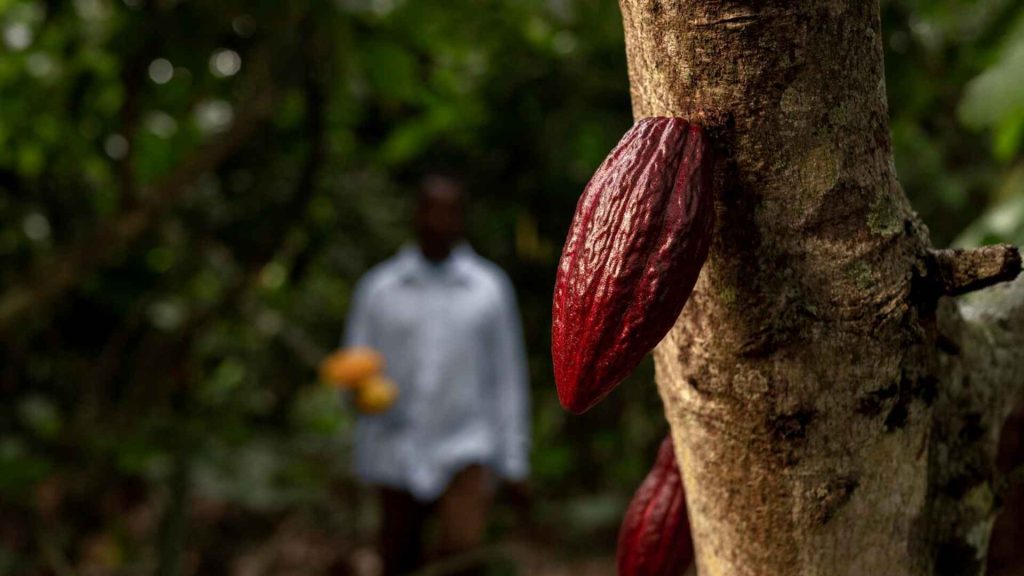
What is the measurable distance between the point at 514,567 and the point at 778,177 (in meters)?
2.95

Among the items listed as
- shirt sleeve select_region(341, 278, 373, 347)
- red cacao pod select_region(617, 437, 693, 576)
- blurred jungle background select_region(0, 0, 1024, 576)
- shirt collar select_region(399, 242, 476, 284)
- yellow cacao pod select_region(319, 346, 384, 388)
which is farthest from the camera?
shirt sleeve select_region(341, 278, 373, 347)

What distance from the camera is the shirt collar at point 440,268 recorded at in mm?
2959

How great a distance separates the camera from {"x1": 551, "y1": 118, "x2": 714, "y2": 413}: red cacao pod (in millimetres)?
431

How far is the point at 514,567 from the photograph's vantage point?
10.5ft

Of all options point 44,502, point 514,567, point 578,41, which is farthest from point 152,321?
point 578,41

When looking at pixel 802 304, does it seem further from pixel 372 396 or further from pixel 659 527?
pixel 372 396

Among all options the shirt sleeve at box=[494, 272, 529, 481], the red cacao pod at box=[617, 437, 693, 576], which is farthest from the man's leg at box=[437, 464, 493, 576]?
the red cacao pod at box=[617, 437, 693, 576]

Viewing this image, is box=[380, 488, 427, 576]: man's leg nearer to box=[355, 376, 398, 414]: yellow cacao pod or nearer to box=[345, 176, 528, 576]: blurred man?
box=[345, 176, 528, 576]: blurred man

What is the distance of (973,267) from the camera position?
490 millimetres

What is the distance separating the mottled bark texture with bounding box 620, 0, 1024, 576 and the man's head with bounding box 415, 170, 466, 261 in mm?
2386

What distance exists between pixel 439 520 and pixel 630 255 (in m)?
2.54

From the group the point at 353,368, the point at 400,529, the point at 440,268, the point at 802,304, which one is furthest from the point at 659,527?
the point at 400,529

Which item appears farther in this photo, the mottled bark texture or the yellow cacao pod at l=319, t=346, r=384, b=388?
the yellow cacao pod at l=319, t=346, r=384, b=388

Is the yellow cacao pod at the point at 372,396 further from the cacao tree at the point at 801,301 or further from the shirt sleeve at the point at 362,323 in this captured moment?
the cacao tree at the point at 801,301
